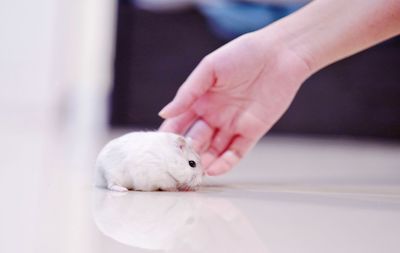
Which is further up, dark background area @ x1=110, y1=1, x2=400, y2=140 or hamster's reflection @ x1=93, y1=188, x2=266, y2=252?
hamster's reflection @ x1=93, y1=188, x2=266, y2=252

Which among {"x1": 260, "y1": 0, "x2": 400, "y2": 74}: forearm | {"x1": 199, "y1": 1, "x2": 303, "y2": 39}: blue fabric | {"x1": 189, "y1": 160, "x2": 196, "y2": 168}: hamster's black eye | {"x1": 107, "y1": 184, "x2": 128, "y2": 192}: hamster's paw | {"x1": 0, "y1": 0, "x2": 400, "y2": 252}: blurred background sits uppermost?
{"x1": 260, "y1": 0, "x2": 400, "y2": 74}: forearm

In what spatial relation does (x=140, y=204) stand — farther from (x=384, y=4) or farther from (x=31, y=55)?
(x=31, y=55)

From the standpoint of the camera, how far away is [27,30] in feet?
19.6

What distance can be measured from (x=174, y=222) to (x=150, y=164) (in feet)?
1.05

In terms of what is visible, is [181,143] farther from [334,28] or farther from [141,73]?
[141,73]

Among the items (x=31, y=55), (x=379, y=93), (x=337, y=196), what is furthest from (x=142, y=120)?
(x=337, y=196)

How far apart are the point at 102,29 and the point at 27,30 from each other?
2.71 ft

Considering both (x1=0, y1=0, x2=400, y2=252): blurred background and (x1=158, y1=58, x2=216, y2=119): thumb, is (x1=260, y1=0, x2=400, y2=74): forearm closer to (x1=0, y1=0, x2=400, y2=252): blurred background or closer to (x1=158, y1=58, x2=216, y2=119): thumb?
(x1=158, y1=58, x2=216, y2=119): thumb

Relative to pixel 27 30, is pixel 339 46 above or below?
above

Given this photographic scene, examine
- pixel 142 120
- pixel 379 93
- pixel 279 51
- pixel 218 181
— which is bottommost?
pixel 142 120

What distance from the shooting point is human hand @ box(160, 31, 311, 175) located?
1.71 meters

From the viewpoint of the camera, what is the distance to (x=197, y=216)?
1151 mm

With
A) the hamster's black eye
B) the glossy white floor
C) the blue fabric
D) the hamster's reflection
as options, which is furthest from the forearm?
the blue fabric

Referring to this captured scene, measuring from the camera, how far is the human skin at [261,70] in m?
1.67
